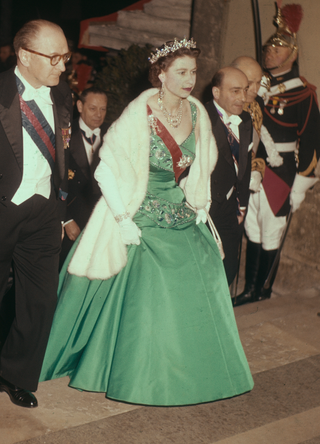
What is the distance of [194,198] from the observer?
11.4 feet

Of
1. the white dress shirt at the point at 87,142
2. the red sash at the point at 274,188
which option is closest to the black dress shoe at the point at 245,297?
the red sash at the point at 274,188

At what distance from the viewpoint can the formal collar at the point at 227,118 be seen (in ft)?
13.1

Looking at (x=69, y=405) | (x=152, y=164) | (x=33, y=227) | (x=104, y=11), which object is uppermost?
(x=104, y=11)

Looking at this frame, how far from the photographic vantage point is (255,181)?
470 cm

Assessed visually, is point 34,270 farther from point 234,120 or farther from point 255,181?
point 255,181

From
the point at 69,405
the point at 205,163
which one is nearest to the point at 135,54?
the point at 205,163

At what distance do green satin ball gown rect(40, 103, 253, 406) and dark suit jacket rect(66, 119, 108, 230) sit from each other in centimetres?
131

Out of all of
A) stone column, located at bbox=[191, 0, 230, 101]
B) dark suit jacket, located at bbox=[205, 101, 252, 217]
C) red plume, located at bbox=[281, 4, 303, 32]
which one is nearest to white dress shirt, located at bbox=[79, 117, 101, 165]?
dark suit jacket, located at bbox=[205, 101, 252, 217]

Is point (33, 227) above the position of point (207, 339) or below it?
above

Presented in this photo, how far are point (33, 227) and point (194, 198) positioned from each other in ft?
3.28

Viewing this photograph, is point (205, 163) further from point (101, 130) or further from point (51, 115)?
point (101, 130)

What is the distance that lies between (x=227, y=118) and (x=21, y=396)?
89.0 inches

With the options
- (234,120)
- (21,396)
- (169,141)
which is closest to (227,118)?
(234,120)

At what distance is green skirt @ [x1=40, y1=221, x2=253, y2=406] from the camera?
119 inches
